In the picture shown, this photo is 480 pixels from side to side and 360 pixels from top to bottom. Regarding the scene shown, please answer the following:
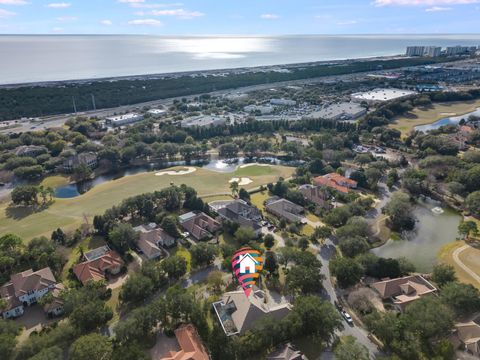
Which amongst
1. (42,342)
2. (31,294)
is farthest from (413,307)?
(31,294)

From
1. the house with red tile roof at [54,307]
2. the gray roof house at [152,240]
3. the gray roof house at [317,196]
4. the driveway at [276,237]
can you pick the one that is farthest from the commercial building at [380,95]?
the house with red tile roof at [54,307]

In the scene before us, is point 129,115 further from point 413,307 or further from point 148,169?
point 413,307

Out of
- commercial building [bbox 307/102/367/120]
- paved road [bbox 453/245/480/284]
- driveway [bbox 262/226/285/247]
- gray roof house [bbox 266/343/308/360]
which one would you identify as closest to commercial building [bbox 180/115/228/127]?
commercial building [bbox 307/102/367/120]

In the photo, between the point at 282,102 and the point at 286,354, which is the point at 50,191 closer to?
the point at 286,354

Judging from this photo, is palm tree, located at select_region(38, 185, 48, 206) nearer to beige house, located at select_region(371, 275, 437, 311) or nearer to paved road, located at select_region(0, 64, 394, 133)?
paved road, located at select_region(0, 64, 394, 133)

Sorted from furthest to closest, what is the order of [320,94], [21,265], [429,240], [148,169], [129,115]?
[320,94]
[129,115]
[148,169]
[429,240]
[21,265]

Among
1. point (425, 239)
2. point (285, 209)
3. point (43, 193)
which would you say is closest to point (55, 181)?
point (43, 193)
